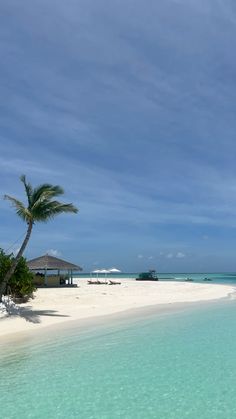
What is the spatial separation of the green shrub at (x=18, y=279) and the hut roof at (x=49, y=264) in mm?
10394

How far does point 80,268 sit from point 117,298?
24.2 ft

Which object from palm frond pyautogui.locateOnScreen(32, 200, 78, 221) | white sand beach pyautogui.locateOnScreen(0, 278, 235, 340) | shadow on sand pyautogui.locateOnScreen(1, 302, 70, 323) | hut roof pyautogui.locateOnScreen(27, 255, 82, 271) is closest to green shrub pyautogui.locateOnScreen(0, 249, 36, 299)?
white sand beach pyautogui.locateOnScreen(0, 278, 235, 340)

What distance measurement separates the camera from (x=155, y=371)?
1164 centimetres

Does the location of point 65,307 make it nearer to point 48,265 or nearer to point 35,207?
point 35,207

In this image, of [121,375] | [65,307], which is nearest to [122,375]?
[121,375]

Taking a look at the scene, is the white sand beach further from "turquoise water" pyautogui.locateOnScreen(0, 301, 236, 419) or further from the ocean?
"turquoise water" pyautogui.locateOnScreen(0, 301, 236, 419)

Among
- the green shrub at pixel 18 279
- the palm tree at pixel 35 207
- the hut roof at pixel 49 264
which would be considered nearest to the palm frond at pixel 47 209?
the palm tree at pixel 35 207

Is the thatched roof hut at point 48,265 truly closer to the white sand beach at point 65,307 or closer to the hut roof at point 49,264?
the hut roof at point 49,264

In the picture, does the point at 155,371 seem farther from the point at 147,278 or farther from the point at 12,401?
the point at 147,278

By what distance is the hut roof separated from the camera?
117 feet

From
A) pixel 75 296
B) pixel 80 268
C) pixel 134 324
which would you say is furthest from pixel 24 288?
pixel 80 268

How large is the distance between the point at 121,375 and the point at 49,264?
2543 centimetres

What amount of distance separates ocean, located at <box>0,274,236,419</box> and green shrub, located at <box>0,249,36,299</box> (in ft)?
22.6

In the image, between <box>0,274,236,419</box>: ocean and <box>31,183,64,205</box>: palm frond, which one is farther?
<box>31,183,64,205</box>: palm frond
